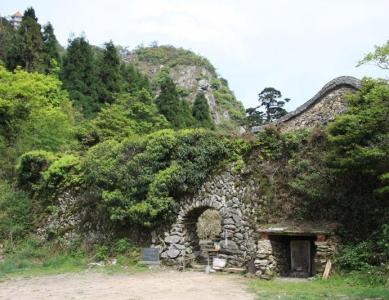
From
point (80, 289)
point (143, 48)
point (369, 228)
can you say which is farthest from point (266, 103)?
point (143, 48)

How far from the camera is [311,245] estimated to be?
13.1 meters

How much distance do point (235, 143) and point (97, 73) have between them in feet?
76.8

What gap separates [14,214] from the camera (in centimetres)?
1781

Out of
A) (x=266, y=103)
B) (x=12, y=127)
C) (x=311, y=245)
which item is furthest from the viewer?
(x=266, y=103)

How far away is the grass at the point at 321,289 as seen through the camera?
A: 9.39 metres

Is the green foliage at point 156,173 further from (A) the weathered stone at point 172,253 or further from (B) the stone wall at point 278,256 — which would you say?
(B) the stone wall at point 278,256

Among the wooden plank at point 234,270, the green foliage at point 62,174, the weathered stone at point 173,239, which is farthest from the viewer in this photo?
the green foliage at point 62,174

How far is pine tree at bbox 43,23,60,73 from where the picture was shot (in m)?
33.9

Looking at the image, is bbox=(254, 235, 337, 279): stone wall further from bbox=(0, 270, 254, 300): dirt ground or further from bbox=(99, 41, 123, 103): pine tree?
bbox=(99, 41, 123, 103): pine tree

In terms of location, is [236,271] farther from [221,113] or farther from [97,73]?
[221,113]

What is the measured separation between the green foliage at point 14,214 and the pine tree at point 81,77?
14.9m

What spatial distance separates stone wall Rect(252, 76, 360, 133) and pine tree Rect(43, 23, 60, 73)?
21396 millimetres

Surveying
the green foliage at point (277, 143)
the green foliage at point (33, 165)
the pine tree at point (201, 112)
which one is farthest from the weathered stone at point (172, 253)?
the pine tree at point (201, 112)

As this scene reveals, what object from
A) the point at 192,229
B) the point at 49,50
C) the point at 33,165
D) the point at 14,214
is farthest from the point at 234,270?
the point at 49,50
